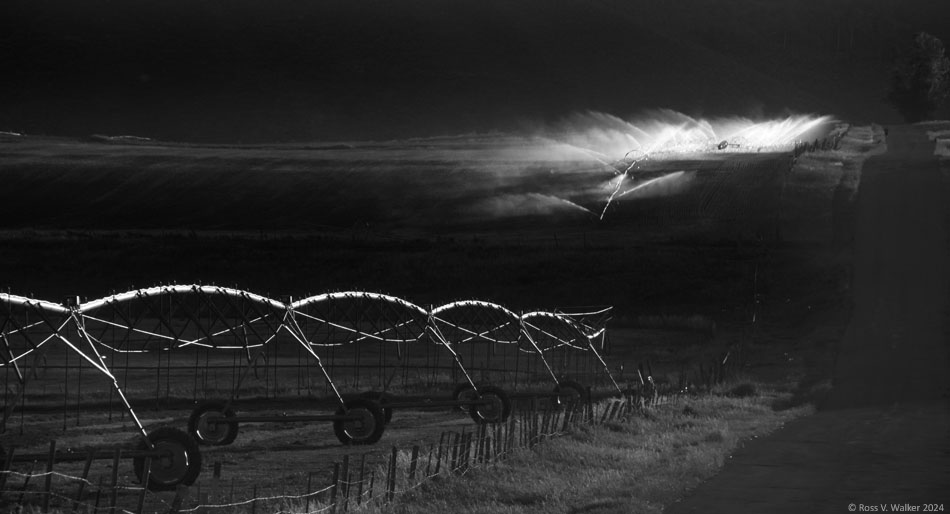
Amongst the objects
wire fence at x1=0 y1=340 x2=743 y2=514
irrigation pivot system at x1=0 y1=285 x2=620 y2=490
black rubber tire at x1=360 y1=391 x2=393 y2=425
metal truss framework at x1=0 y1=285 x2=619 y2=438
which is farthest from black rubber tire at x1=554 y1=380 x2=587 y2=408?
wire fence at x1=0 y1=340 x2=743 y2=514

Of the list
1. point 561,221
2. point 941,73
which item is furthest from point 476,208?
point 941,73

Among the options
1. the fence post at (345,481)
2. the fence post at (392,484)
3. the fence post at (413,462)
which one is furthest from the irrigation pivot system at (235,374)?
the fence post at (413,462)

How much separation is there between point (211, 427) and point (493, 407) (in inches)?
313

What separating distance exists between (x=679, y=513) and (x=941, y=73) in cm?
17232

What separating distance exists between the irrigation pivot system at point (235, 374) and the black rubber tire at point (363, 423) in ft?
0.11

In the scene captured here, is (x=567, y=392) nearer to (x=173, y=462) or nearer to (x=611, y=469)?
(x=611, y=469)

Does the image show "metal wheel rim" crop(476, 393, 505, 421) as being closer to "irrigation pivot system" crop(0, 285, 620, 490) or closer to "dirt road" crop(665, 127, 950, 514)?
"irrigation pivot system" crop(0, 285, 620, 490)

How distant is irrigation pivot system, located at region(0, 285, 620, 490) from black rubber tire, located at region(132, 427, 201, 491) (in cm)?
2

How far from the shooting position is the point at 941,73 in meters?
184

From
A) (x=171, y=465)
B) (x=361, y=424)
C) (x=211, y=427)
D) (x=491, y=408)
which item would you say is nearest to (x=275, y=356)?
(x=491, y=408)

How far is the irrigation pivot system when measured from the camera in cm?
2805

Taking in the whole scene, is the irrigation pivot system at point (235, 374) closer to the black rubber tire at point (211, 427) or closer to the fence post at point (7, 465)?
the black rubber tire at point (211, 427)

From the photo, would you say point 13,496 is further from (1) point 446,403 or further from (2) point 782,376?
(2) point 782,376

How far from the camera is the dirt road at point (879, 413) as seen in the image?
2519 centimetres
